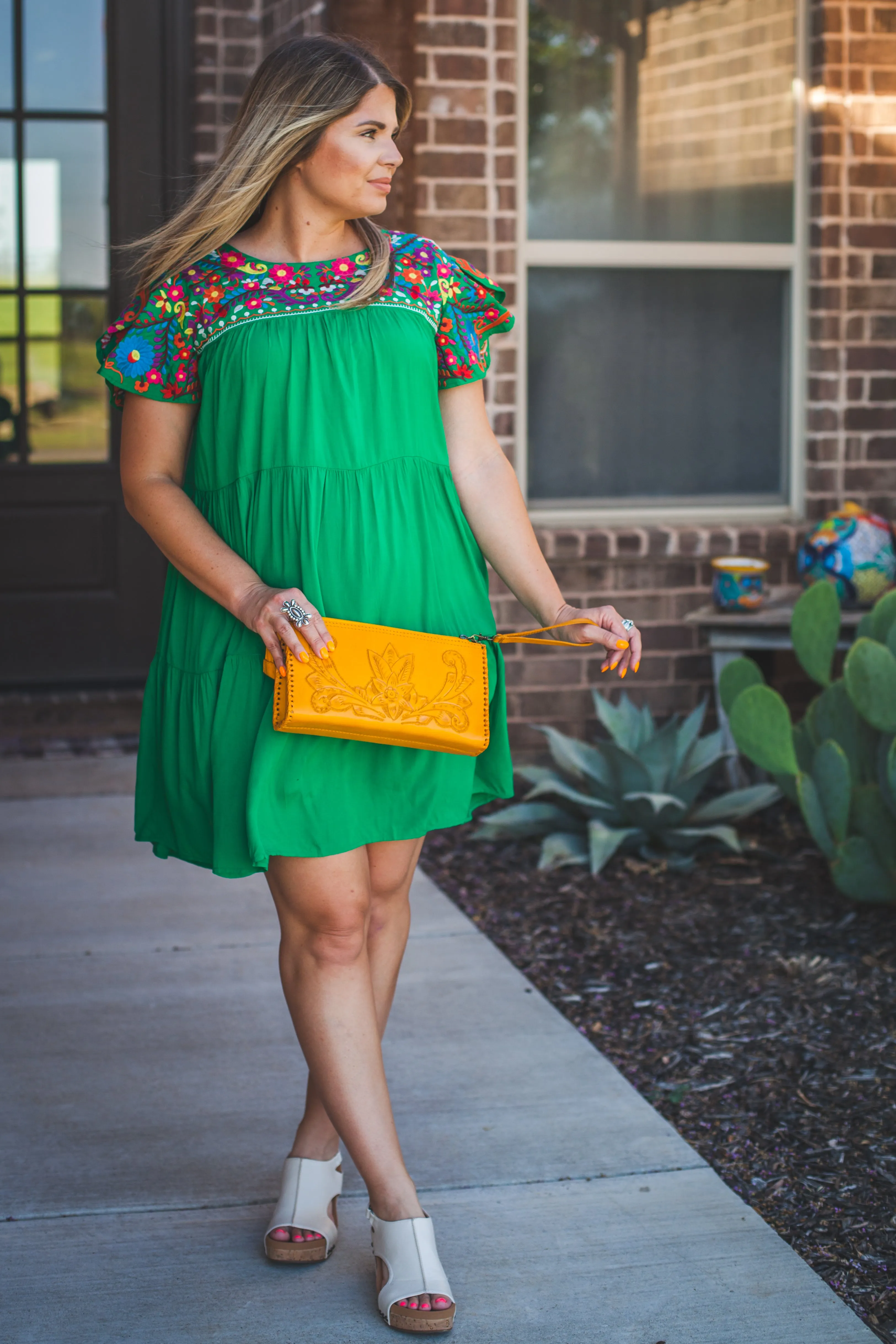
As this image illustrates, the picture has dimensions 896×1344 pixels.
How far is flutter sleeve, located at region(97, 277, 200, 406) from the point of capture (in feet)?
7.22

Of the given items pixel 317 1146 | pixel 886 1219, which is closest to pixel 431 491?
pixel 317 1146

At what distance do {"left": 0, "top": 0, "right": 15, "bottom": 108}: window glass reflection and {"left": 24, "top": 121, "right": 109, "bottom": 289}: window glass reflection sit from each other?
0.65 ft

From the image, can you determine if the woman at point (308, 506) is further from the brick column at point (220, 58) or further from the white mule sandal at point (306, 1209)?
the brick column at point (220, 58)

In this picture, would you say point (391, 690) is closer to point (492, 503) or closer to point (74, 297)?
point (492, 503)

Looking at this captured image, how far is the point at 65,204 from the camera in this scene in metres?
6.34

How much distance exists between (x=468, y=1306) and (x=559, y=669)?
3.37 m

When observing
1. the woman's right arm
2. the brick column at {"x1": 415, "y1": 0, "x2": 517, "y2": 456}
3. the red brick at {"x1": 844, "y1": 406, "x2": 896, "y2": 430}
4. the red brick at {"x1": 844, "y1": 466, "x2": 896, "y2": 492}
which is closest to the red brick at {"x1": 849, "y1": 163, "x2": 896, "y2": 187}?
the red brick at {"x1": 844, "y1": 406, "x2": 896, "y2": 430}

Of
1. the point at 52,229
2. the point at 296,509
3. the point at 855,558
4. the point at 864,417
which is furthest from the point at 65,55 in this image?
the point at 296,509

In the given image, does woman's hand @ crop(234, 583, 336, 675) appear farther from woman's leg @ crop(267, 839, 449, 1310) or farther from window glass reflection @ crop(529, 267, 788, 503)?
window glass reflection @ crop(529, 267, 788, 503)

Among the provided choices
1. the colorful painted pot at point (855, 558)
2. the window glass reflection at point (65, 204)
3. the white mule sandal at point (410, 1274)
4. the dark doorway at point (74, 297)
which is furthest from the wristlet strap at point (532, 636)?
the window glass reflection at point (65, 204)

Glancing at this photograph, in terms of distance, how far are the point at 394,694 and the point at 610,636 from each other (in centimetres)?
36

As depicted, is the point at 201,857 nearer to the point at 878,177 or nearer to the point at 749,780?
the point at 749,780

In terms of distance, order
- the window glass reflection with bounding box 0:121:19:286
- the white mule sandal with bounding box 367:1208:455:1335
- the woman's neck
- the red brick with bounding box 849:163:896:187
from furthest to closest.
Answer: the window glass reflection with bounding box 0:121:19:286
the red brick with bounding box 849:163:896:187
the woman's neck
the white mule sandal with bounding box 367:1208:455:1335

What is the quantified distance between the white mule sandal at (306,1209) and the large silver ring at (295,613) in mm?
912
